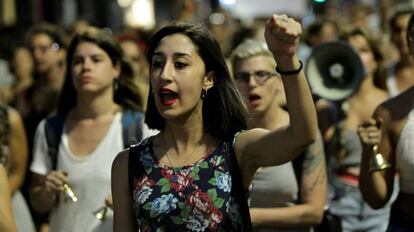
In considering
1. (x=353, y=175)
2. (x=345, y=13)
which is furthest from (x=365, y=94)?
(x=345, y=13)

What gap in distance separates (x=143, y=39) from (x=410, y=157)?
9070mm

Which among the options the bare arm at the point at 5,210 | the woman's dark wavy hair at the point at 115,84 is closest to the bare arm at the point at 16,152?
the woman's dark wavy hair at the point at 115,84

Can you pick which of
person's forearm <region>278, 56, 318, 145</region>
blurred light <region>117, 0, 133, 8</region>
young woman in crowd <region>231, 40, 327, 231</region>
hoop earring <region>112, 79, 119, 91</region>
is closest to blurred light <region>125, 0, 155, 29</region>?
blurred light <region>117, 0, 133, 8</region>

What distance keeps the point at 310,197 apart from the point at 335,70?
2596 millimetres

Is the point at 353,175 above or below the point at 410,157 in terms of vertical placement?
below

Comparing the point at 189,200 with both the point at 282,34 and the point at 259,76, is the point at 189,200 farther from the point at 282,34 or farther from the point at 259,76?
the point at 259,76

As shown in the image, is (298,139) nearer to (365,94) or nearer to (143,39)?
(365,94)

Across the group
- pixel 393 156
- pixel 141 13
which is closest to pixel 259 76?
pixel 393 156

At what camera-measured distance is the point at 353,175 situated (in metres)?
7.96

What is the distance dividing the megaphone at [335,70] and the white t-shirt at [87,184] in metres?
2.38

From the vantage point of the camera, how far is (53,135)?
22.2 ft

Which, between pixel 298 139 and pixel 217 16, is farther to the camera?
pixel 217 16

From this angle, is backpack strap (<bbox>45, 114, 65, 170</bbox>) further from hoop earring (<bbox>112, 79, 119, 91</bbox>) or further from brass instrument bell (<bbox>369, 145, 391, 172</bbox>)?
brass instrument bell (<bbox>369, 145, 391, 172</bbox>)

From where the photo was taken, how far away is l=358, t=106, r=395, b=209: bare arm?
19.6ft
